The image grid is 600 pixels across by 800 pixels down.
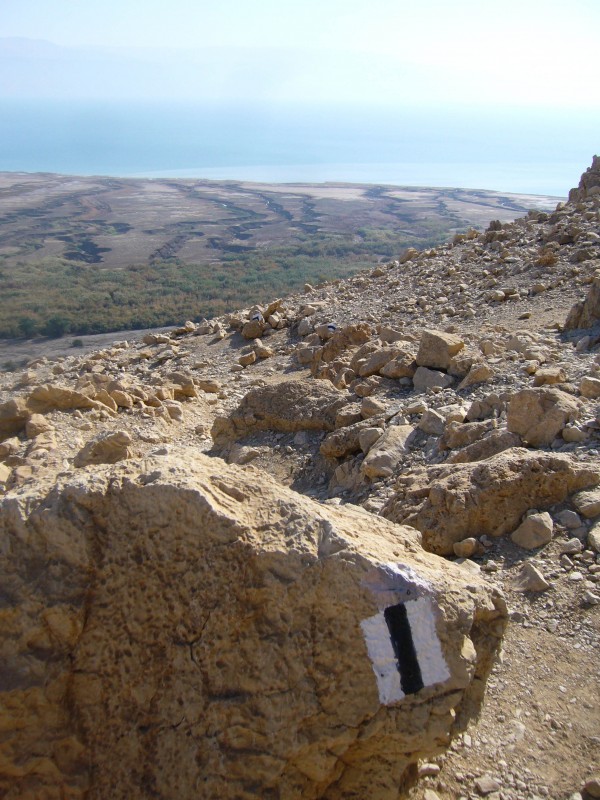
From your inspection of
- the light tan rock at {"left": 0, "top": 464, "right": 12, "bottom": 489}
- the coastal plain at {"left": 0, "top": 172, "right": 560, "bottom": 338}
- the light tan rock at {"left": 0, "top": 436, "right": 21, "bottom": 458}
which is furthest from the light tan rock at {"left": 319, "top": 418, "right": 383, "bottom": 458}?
the coastal plain at {"left": 0, "top": 172, "right": 560, "bottom": 338}

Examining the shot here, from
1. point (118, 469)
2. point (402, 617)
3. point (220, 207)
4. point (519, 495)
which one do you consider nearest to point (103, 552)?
point (118, 469)

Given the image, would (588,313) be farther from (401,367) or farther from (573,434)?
(573,434)

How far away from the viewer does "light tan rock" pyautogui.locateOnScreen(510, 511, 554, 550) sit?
13.0 feet

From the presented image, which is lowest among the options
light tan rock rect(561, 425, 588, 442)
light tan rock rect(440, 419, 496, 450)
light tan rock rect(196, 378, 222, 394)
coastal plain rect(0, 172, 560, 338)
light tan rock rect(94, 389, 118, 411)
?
coastal plain rect(0, 172, 560, 338)

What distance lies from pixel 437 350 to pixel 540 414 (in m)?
2.28

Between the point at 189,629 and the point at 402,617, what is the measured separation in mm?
768

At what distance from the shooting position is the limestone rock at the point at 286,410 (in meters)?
6.79

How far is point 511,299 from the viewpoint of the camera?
1052 cm

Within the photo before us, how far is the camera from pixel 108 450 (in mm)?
6684

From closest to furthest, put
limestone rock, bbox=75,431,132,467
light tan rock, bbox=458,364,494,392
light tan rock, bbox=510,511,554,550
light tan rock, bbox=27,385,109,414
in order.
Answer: light tan rock, bbox=510,511,554,550, light tan rock, bbox=458,364,494,392, limestone rock, bbox=75,431,132,467, light tan rock, bbox=27,385,109,414

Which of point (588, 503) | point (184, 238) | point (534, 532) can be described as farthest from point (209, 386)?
point (184, 238)

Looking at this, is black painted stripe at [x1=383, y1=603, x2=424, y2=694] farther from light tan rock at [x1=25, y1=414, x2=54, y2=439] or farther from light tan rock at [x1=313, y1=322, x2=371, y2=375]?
light tan rock at [x1=313, y1=322, x2=371, y2=375]

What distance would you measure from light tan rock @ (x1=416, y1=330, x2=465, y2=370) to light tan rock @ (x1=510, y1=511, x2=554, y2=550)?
3.14m

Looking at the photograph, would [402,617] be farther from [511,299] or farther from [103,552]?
[511,299]
